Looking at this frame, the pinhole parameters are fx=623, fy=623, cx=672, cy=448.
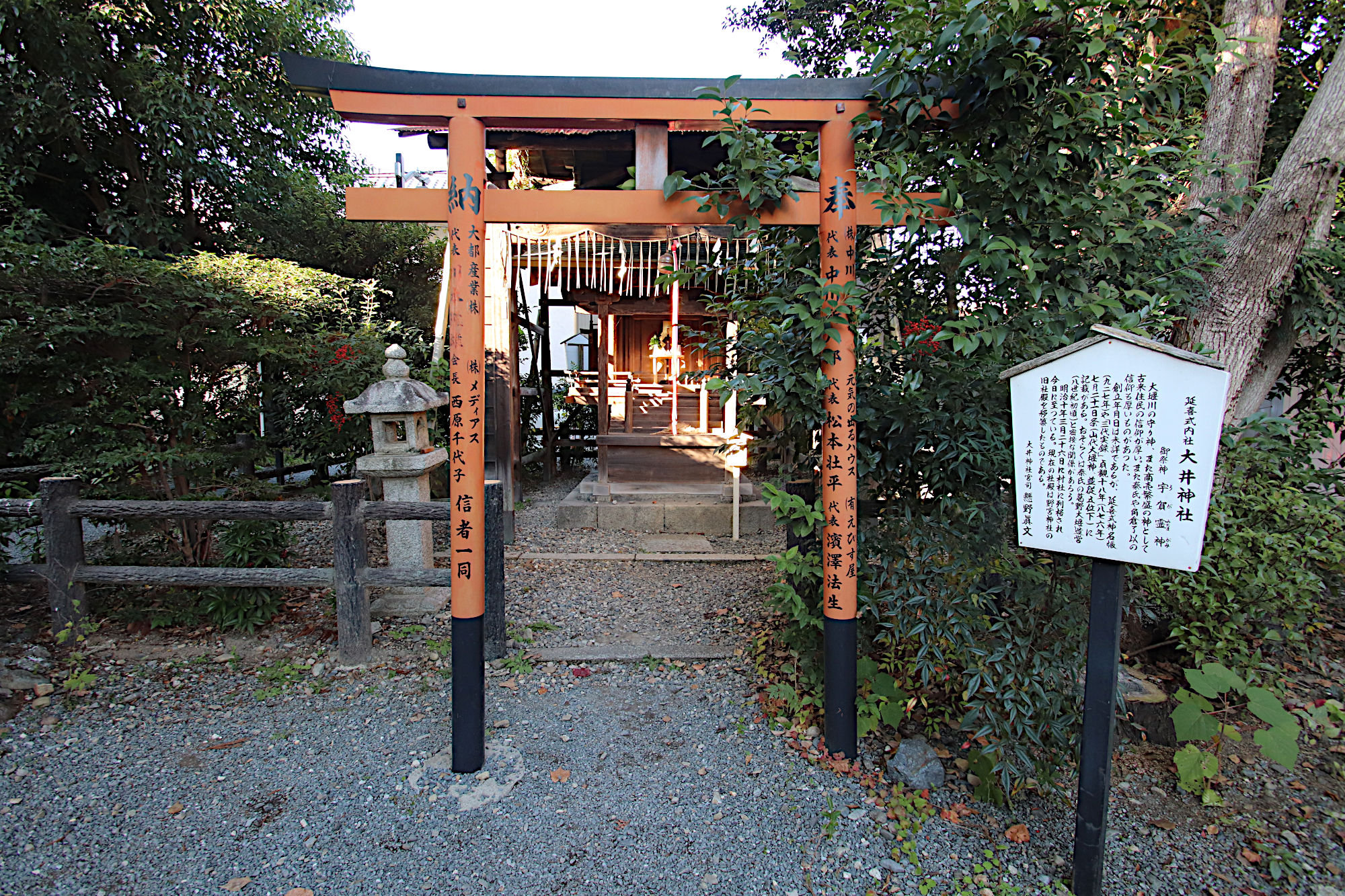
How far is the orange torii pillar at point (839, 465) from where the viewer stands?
2.91 metres

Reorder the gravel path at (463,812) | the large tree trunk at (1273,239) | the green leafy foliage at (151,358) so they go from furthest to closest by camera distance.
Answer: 1. the green leafy foliage at (151,358)
2. the large tree trunk at (1273,239)
3. the gravel path at (463,812)

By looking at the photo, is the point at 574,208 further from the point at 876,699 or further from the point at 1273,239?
the point at 1273,239

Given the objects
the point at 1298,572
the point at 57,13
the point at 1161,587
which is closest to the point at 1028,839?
the point at 1161,587

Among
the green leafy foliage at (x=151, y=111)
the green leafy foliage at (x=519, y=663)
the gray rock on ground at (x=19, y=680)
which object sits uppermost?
the green leafy foliage at (x=151, y=111)

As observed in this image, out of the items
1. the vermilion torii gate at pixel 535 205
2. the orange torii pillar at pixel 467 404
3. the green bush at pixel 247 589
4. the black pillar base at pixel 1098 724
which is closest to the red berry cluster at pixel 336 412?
the green bush at pixel 247 589

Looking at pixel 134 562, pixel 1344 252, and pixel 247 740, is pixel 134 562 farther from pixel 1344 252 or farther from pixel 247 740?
pixel 1344 252

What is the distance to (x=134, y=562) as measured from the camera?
180 inches

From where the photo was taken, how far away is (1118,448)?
2.14m

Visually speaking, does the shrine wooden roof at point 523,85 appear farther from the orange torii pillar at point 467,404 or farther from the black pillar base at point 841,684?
the black pillar base at point 841,684

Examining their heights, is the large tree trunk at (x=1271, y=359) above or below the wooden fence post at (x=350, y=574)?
above

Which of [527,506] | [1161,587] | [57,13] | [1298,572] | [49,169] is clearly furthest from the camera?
[527,506]

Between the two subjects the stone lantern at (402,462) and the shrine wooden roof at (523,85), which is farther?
the stone lantern at (402,462)

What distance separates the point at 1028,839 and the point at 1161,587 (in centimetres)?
161

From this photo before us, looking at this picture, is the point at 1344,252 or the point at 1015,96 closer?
the point at 1015,96
